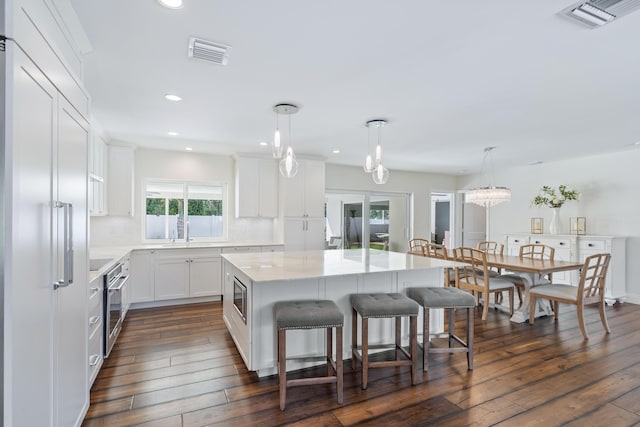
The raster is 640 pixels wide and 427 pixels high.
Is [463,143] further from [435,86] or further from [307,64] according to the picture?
[307,64]

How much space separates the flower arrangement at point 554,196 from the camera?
571 centimetres

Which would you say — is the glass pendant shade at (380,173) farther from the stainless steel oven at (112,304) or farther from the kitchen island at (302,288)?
the stainless steel oven at (112,304)

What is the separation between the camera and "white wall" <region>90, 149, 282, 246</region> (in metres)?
→ 4.96

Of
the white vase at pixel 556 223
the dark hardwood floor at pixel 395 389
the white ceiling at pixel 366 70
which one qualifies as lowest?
the dark hardwood floor at pixel 395 389

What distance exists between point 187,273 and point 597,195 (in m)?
6.88

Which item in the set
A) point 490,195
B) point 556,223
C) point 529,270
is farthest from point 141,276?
point 556,223

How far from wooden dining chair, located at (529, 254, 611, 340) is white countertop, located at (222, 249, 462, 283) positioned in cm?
159

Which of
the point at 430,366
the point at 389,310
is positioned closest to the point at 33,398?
the point at 389,310

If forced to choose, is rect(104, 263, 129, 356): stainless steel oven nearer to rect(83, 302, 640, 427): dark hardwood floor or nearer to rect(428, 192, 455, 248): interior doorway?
rect(83, 302, 640, 427): dark hardwood floor

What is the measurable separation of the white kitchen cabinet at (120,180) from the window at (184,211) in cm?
45

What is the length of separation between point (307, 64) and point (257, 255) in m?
2.12

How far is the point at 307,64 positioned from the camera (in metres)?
2.37

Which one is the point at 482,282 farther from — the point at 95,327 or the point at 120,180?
the point at 120,180

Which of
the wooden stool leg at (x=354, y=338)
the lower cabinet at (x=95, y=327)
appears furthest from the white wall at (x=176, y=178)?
the wooden stool leg at (x=354, y=338)
